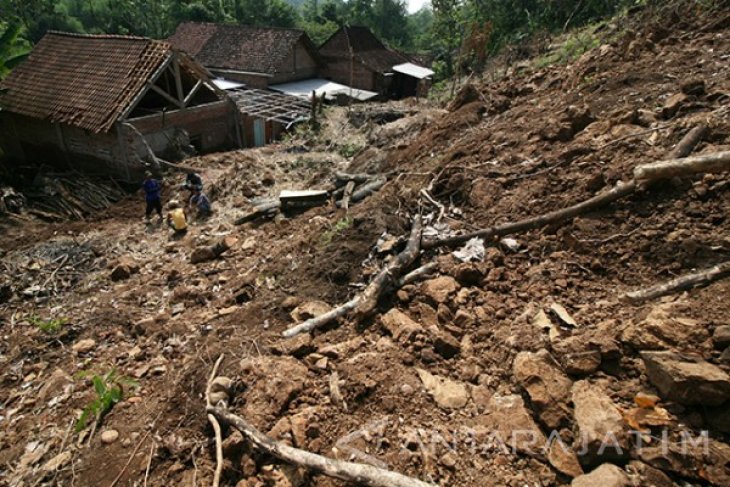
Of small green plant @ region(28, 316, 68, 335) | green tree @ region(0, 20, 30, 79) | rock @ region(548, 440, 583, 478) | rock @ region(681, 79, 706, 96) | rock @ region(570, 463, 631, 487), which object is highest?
green tree @ region(0, 20, 30, 79)

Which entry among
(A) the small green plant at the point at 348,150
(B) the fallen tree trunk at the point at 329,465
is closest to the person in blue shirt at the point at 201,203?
(A) the small green plant at the point at 348,150

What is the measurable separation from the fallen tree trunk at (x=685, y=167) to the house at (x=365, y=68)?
932 inches

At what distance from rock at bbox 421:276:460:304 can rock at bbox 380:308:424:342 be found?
0.34m

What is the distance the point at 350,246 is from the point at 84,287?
5150mm

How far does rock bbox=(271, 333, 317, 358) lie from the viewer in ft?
13.6

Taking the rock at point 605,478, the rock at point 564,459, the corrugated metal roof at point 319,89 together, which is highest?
the corrugated metal roof at point 319,89

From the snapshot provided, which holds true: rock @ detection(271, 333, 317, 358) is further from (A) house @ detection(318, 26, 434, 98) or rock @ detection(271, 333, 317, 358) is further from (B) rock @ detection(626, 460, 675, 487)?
(A) house @ detection(318, 26, 434, 98)

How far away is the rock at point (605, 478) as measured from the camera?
2.32 meters

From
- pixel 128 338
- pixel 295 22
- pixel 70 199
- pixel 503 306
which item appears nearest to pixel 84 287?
pixel 128 338

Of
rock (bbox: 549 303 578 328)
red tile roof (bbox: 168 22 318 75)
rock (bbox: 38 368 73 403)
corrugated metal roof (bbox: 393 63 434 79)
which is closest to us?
rock (bbox: 549 303 578 328)

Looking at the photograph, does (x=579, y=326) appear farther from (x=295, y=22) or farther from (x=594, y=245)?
(x=295, y=22)

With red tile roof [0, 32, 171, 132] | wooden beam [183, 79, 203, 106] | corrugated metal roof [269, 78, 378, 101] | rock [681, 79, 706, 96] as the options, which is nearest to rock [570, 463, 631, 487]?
rock [681, 79, 706, 96]

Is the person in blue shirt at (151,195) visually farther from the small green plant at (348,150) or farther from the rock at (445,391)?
the rock at (445,391)

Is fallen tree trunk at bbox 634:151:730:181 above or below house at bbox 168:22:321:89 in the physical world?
below
